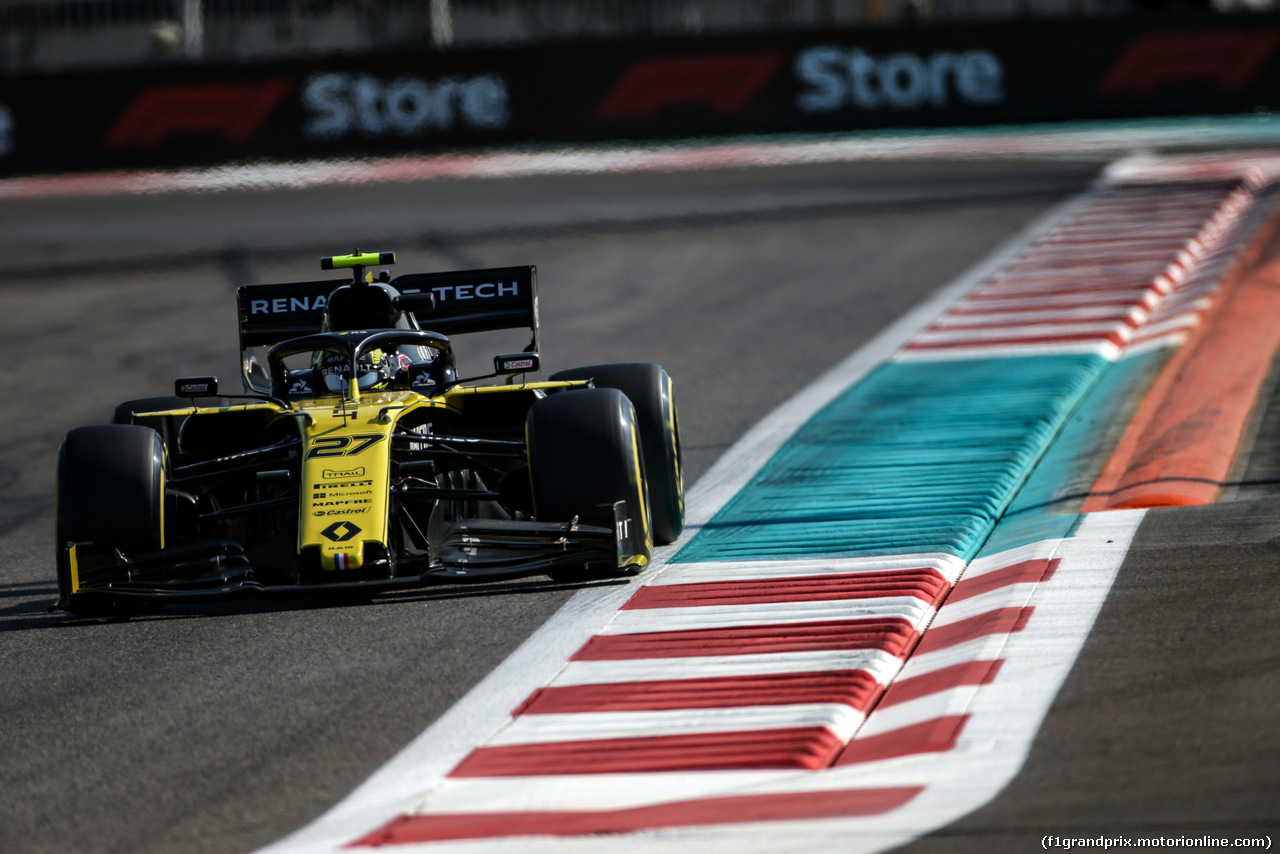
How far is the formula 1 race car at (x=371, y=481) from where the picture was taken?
6.73 metres

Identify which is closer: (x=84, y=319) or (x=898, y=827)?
(x=898, y=827)

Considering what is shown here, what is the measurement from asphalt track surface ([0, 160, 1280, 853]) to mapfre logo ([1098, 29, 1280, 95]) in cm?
519

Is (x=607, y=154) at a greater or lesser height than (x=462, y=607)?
greater

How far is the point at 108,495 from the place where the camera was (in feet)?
22.6

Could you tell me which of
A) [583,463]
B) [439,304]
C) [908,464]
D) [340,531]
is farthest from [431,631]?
[908,464]

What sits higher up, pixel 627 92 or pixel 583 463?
pixel 627 92

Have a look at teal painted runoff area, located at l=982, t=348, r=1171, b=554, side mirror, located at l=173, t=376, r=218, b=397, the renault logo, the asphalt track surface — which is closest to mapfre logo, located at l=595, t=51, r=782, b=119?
the asphalt track surface

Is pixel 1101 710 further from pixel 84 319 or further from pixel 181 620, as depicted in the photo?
pixel 84 319

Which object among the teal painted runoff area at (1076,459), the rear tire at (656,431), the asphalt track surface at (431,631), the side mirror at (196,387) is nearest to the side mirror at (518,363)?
the rear tire at (656,431)

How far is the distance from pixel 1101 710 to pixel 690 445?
5.42 metres

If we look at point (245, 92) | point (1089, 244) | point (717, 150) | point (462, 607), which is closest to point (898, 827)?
point (462, 607)

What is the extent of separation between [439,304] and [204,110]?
1575 cm

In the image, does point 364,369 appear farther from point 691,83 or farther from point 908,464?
point 691,83

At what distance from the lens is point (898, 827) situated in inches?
166
